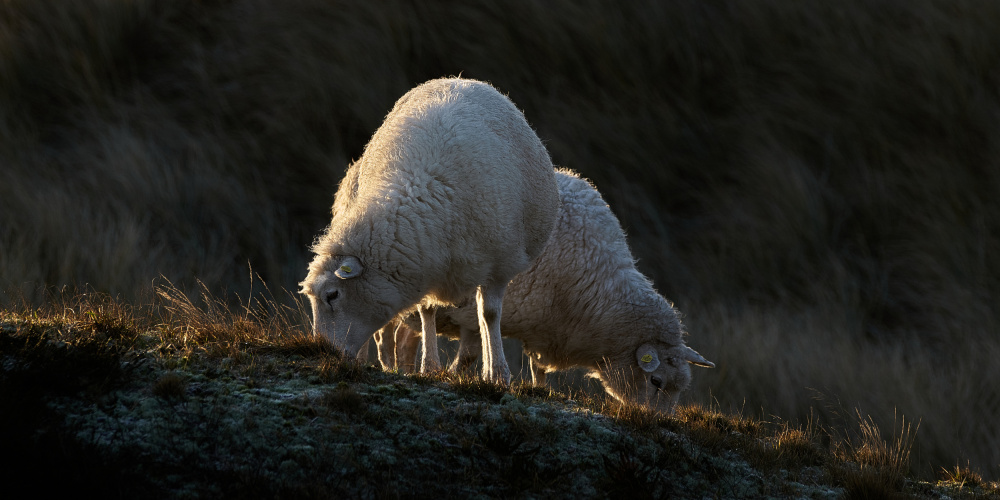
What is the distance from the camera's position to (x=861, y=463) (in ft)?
13.2

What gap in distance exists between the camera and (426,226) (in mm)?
4547

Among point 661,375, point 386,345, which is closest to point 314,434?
point 386,345

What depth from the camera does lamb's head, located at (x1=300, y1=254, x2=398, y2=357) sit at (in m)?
4.62

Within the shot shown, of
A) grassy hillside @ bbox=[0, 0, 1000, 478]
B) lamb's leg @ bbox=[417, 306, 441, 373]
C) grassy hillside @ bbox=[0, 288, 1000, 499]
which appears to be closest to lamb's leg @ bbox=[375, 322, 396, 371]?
lamb's leg @ bbox=[417, 306, 441, 373]

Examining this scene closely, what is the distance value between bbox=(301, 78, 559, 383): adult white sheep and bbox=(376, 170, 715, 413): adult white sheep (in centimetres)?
168

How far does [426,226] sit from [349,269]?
0.46 meters

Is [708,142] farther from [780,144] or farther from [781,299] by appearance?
[781,299]

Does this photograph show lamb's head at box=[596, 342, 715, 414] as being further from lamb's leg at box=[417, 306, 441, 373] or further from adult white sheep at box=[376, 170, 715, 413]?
lamb's leg at box=[417, 306, 441, 373]

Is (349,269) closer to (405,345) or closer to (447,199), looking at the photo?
(447,199)

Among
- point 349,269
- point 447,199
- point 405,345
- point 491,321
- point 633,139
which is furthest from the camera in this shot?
point 633,139

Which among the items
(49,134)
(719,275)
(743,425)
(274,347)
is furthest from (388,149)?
(49,134)

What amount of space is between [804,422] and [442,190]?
14.9ft

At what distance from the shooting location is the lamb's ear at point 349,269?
4.47m

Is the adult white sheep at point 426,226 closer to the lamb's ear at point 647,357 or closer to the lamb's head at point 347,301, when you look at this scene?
the lamb's head at point 347,301
